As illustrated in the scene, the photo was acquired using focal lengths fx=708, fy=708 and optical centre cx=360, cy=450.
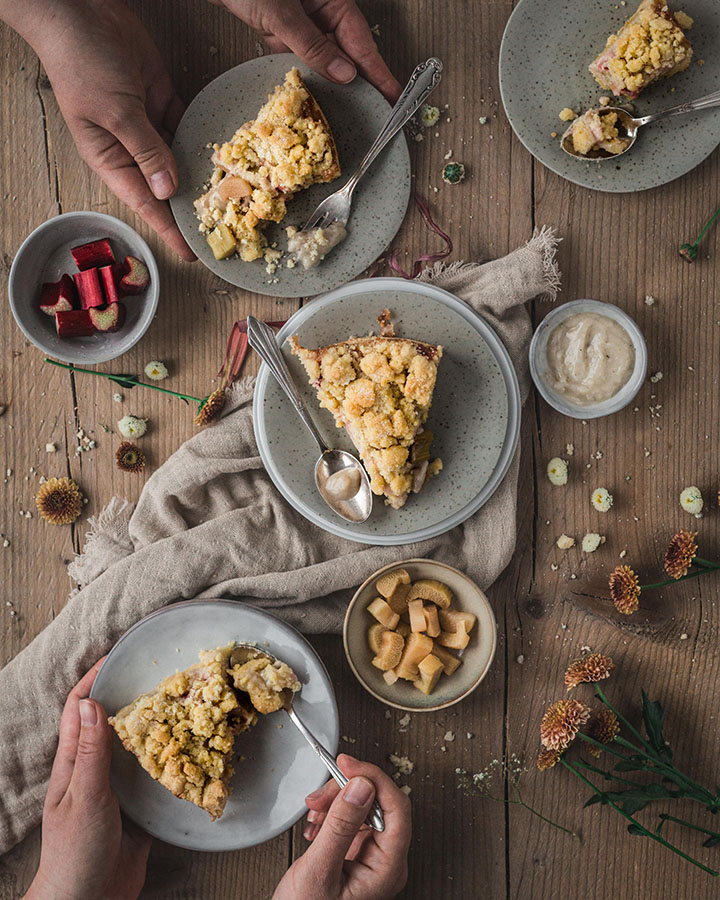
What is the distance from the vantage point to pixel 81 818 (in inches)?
86.9

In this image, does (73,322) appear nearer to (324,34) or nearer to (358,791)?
(324,34)

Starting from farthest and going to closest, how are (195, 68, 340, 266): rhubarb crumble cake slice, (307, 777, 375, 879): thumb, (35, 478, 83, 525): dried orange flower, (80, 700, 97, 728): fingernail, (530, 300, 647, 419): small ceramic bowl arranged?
(35, 478, 83, 525): dried orange flower, (530, 300, 647, 419): small ceramic bowl, (195, 68, 340, 266): rhubarb crumble cake slice, (80, 700, 97, 728): fingernail, (307, 777, 375, 879): thumb

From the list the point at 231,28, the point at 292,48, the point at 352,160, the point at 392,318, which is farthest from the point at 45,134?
the point at 392,318

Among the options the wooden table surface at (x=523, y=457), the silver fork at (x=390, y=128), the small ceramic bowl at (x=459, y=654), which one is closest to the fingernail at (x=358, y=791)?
the small ceramic bowl at (x=459, y=654)

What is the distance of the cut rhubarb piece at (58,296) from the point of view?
245 centimetres

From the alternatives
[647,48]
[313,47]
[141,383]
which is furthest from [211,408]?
[647,48]

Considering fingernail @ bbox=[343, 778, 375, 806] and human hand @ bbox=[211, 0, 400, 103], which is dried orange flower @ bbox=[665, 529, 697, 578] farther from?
human hand @ bbox=[211, 0, 400, 103]

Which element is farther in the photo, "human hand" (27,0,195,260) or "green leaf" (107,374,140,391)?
"green leaf" (107,374,140,391)

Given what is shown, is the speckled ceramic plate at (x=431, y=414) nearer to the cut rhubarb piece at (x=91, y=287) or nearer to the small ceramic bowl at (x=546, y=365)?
the small ceramic bowl at (x=546, y=365)

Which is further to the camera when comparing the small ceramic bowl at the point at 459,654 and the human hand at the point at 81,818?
the small ceramic bowl at the point at 459,654

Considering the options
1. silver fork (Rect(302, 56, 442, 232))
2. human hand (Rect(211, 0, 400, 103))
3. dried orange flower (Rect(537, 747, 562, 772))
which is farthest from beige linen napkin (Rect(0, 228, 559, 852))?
human hand (Rect(211, 0, 400, 103))

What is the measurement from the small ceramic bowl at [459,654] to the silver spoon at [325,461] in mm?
233

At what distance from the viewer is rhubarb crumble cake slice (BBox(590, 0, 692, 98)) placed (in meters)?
2.27

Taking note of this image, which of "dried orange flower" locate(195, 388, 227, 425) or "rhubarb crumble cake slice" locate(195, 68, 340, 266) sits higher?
"rhubarb crumble cake slice" locate(195, 68, 340, 266)
